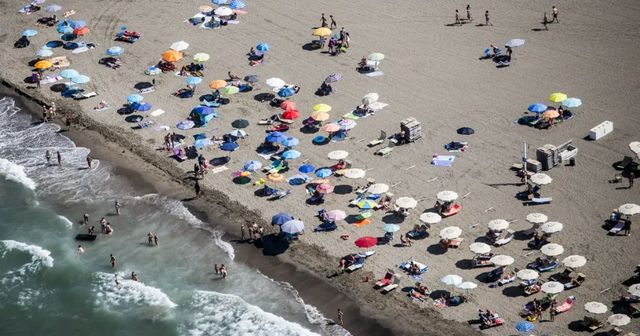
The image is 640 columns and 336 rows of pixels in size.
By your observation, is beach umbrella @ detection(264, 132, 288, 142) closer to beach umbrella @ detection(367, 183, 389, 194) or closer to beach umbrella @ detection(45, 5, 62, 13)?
beach umbrella @ detection(367, 183, 389, 194)

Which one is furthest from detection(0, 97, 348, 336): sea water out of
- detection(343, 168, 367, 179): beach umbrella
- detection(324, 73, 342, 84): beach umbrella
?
detection(324, 73, 342, 84): beach umbrella

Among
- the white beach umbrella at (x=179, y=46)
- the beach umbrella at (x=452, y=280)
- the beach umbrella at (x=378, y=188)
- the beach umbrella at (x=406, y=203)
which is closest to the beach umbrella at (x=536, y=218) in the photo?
the beach umbrella at (x=452, y=280)

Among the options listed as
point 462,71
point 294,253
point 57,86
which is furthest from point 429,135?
point 57,86

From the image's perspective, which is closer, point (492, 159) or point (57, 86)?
point (492, 159)

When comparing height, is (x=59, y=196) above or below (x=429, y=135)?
below

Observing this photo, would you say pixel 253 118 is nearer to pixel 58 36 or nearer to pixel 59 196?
pixel 59 196

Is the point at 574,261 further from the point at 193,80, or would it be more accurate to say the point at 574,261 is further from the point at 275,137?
the point at 193,80

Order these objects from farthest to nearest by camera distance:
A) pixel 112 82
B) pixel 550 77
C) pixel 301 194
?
1. pixel 112 82
2. pixel 550 77
3. pixel 301 194
